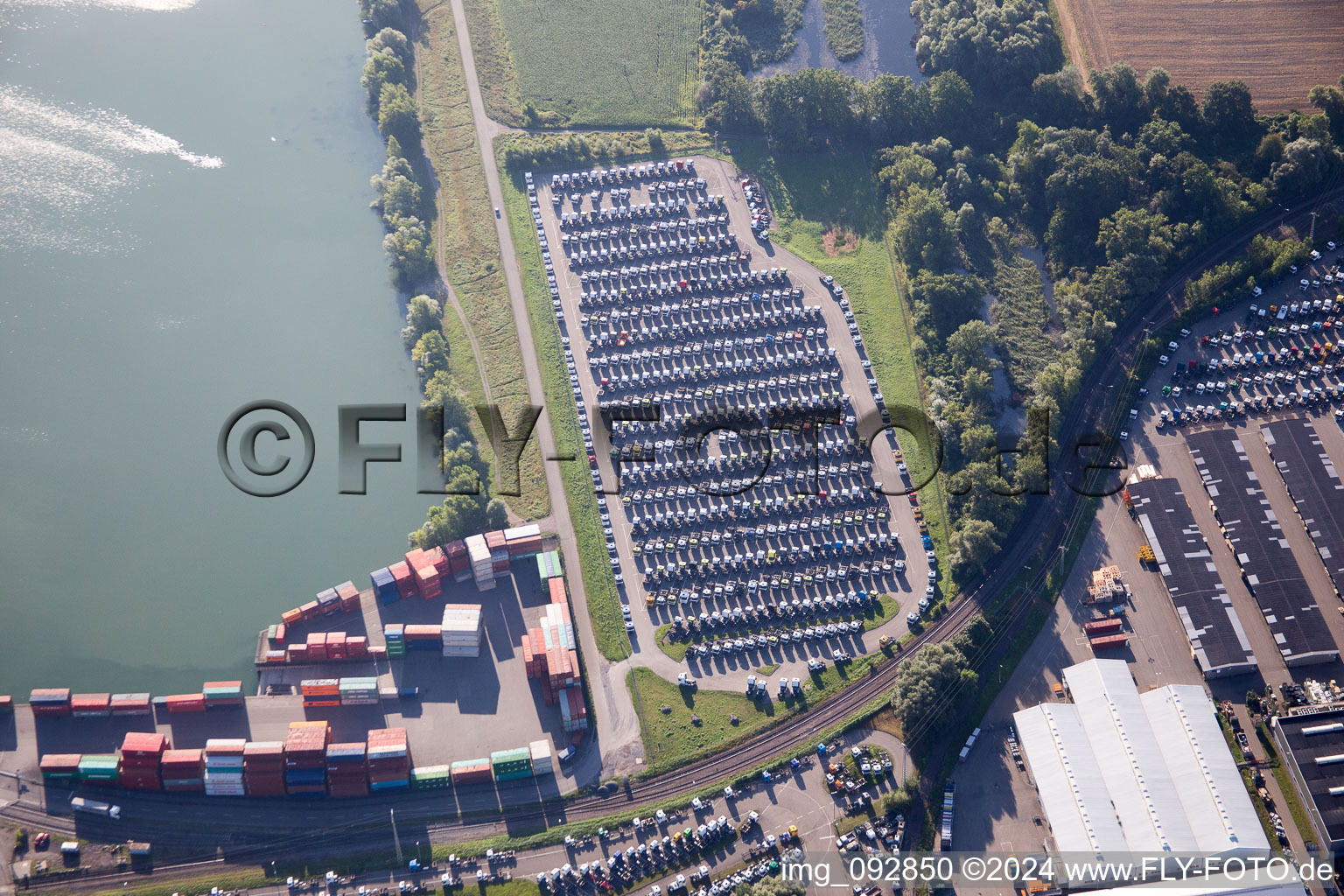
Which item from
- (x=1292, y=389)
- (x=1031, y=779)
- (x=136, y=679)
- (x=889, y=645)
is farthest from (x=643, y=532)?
(x=1292, y=389)

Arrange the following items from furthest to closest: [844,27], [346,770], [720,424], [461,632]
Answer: [844,27] < [720,424] < [461,632] < [346,770]

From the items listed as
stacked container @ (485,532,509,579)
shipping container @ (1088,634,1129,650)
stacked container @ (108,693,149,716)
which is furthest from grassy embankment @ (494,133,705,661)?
shipping container @ (1088,634,1129,650)

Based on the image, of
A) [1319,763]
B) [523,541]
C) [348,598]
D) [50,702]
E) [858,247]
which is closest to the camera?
[1319,763]

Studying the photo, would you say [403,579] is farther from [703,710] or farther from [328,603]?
[703,710]

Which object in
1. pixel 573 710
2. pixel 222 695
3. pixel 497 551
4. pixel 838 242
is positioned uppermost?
pixel 838 242

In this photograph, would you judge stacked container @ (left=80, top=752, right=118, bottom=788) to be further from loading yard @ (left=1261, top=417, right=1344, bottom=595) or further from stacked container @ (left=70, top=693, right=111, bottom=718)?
loading yard @ (left=1261, top=417, right=1344, bottom=595)

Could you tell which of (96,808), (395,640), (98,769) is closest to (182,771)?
(98,769)
